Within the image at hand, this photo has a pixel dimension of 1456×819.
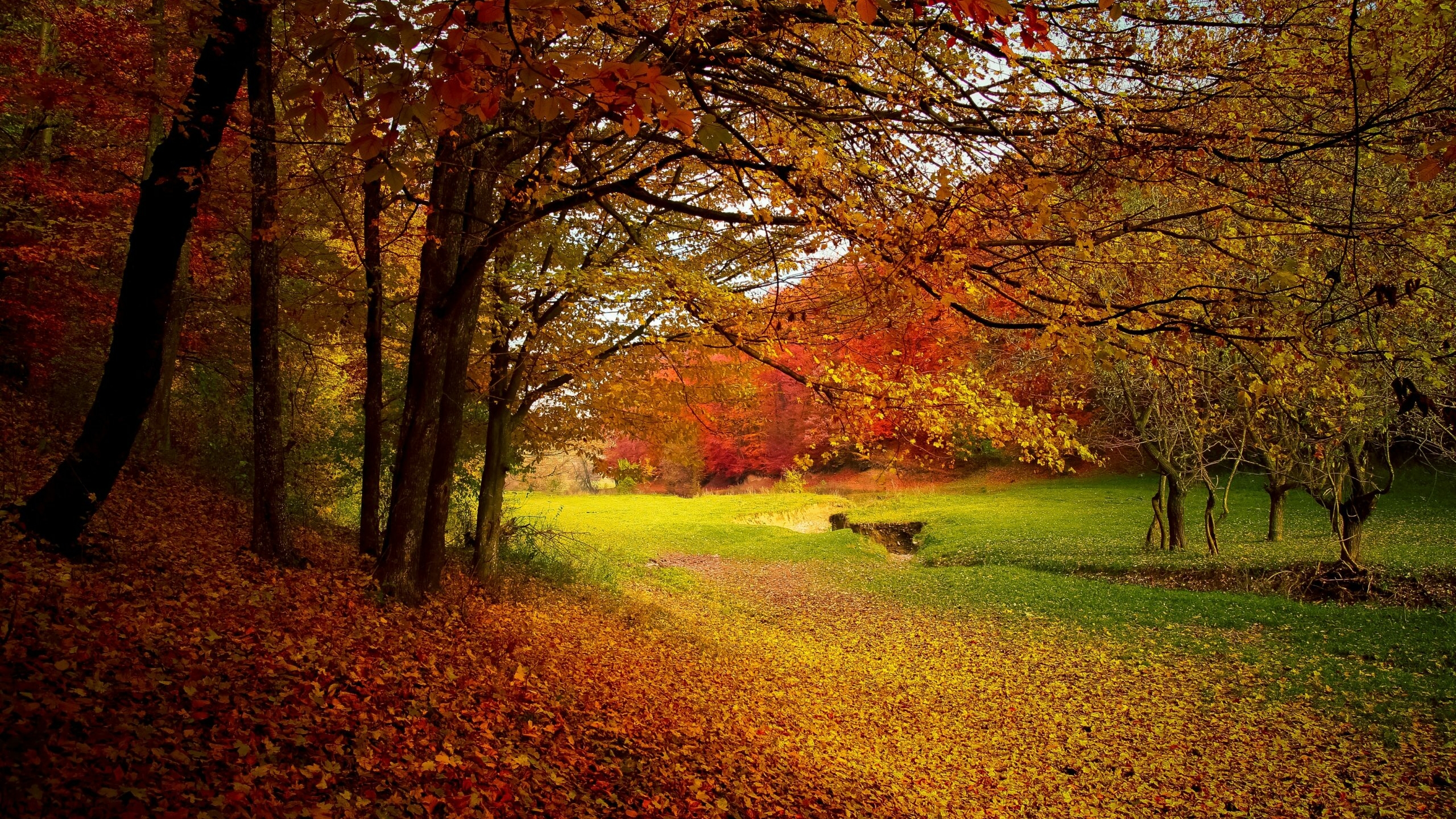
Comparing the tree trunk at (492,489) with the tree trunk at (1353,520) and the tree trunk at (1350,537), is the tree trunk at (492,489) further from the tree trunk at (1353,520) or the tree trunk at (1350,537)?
the tree trunk at (1353,520)

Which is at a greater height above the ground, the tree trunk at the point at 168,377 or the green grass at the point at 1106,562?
the tree trunk at the point at 168,377

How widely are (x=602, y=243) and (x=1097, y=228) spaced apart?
780 cm

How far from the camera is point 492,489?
11.8m

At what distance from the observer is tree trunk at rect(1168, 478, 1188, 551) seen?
18812 mm

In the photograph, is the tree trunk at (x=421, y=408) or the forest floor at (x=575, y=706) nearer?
the forest floor at (x=575, y=706)

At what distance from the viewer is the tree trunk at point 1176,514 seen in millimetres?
18812

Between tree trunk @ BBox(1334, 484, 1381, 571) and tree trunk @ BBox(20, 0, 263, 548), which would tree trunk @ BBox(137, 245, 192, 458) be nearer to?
tree trunk @ BBox(20, 0, 263, 548)

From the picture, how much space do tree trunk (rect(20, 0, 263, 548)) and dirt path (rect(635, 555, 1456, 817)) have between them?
6547 mm

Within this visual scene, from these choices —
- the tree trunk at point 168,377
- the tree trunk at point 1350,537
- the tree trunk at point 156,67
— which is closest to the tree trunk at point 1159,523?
the tree trunk at point 1350,537

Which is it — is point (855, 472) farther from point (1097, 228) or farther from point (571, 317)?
point (1097, 228)

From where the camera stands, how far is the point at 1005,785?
7574mm

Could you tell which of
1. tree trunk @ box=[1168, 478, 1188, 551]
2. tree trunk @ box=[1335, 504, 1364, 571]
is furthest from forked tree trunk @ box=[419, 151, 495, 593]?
tree trunk @ box=[1168, 478, 1188, 551]

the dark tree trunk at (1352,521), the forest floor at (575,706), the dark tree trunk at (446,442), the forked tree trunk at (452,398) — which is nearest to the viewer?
the forest floor at (575,706)

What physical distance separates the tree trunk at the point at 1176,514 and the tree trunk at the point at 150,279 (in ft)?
66.3
